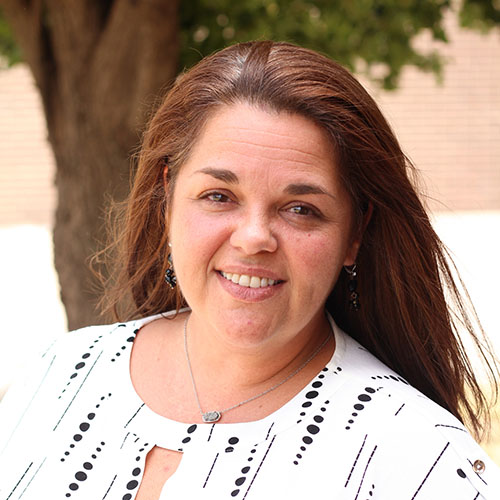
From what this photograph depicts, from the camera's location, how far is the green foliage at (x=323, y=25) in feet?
14.6

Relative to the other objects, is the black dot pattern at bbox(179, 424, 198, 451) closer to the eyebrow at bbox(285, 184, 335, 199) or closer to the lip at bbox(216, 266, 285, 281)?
the lip at bbox(216, 266, 285, 281)

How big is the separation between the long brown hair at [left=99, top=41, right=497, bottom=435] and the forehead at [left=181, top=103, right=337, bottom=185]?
0.03 metres

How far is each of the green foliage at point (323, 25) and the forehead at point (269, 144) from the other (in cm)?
241

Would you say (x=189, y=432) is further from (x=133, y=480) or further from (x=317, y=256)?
(x=317, y=256)

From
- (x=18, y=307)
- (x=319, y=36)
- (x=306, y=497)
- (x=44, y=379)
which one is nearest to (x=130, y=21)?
(x=319, y=36)

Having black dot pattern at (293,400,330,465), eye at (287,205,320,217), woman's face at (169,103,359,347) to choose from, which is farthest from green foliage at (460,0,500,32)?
black dot pattern at (293,400,330,465)

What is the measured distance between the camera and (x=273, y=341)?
2.10 m

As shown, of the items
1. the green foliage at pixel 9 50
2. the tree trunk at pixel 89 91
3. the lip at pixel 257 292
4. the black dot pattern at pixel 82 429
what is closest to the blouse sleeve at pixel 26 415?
the black dot pattern at pixel 82 429

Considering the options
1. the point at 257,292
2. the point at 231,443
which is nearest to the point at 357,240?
the point at 257,292

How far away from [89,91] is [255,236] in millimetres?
2531

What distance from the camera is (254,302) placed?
203 centimetres

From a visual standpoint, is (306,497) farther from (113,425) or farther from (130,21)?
(130,21)

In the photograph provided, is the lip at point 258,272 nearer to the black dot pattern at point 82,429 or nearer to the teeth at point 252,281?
the teeth at point 252,281

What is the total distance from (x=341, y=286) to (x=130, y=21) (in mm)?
2193
